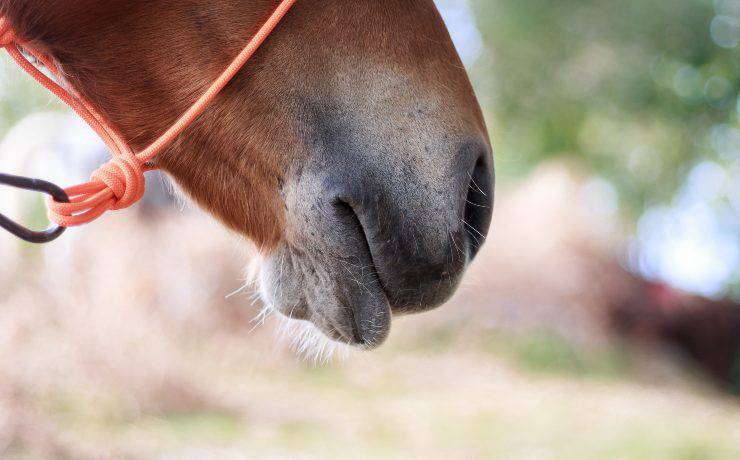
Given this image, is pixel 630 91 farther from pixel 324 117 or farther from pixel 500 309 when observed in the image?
pixel 324 117

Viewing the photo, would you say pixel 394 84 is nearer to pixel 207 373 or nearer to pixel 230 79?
pixel 230 79

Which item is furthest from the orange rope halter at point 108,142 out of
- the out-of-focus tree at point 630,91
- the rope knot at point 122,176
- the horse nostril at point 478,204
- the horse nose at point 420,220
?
the out-of-focus tree at point 630,91

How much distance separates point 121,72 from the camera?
3.73ft

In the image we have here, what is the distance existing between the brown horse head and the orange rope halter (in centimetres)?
2

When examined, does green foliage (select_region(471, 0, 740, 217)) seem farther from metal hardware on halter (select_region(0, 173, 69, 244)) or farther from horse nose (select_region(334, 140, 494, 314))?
metal hardware on halter (select_region(0, 173, 69, 244))

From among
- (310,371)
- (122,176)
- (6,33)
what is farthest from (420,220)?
(310,371)

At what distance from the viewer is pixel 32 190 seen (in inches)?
42.3

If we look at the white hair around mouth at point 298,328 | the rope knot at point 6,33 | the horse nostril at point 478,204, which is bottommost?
the white hair around mouth at point 298,328

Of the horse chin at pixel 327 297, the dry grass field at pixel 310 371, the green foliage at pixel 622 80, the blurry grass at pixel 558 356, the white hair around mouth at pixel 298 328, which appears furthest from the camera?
the blurry grass at pixel 558 356

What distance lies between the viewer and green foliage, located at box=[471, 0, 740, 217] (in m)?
6.29

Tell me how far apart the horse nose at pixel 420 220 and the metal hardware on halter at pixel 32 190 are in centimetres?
44

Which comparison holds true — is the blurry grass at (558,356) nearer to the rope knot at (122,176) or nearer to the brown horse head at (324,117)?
the brown horse head at (324,117)

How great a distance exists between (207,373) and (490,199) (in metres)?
4.61

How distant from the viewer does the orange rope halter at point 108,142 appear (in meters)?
1.08
